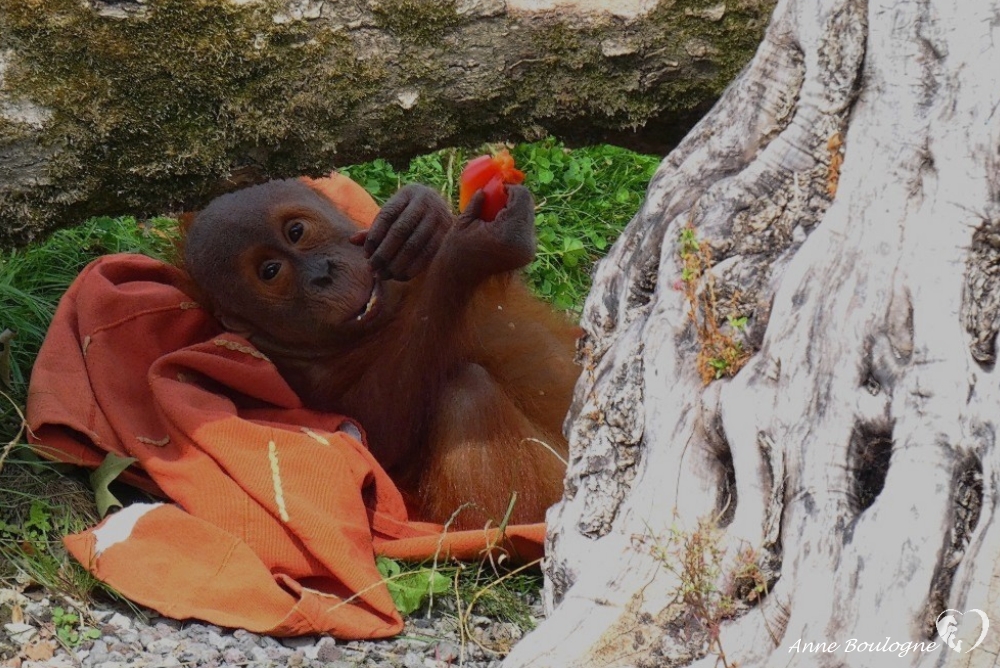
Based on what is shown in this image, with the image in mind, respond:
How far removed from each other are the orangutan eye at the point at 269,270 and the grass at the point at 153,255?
1.98ft

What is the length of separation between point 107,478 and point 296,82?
4.35 feet

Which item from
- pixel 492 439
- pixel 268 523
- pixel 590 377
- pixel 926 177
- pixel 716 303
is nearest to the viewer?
pixel 926 177

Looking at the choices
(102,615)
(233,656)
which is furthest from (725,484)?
(102,615)

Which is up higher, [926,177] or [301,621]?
[926,177]

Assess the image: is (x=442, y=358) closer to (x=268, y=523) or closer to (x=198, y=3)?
(x=268, y=523)

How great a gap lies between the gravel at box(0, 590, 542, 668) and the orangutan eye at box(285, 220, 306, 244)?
1425mm

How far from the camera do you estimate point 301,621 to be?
117 inches

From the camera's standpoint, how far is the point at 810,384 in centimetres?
207

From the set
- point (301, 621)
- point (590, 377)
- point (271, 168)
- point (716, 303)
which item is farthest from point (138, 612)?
point (716, 303)

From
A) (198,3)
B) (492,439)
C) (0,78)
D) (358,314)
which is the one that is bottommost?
(492,439)

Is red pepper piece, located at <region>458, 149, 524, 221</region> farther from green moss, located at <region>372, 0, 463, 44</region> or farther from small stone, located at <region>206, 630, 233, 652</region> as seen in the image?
small stone, located at <region>206, 630, 233, 652</region>

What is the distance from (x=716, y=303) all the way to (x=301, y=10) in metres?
1.29

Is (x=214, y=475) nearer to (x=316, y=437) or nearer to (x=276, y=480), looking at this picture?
(x=276, y=480)

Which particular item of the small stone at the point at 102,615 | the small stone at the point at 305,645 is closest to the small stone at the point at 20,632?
the small stone at the point at 102,615
